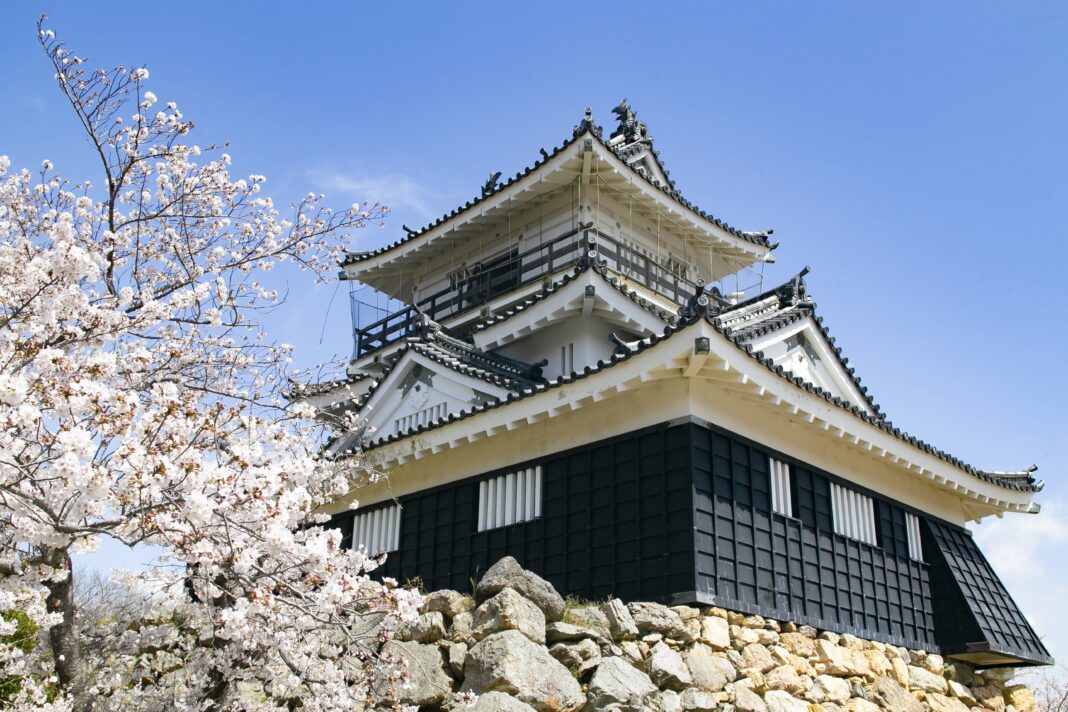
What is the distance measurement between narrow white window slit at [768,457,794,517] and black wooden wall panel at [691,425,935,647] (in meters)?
0.09

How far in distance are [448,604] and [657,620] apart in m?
2.32

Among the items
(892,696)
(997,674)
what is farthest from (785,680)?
(997,674)

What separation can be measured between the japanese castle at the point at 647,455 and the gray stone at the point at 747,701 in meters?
1.04

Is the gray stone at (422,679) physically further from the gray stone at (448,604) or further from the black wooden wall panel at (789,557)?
the black wooden wall panel at (789,557)

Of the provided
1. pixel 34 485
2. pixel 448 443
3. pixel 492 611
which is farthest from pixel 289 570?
pixel 448 443

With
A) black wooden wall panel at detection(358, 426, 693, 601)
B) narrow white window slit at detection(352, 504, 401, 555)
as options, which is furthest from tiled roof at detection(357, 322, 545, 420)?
narrow white window slit at detection(352, 504, 401, 555)

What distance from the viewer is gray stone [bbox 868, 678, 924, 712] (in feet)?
40.3

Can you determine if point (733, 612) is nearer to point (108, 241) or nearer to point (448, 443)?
point (448, 443)

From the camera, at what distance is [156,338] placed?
889 centimetres

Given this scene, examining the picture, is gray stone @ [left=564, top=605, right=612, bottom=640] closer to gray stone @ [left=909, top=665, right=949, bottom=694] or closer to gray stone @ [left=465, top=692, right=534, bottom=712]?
gray stone @ [left=465, top=692, right=534, bottom=712]

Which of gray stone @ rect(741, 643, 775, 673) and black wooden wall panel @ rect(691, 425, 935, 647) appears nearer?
gray stone @ rect(741, 643, 775, 673)

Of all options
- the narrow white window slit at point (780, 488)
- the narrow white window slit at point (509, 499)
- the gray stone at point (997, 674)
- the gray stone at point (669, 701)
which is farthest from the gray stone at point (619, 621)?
the gray stone at point (997, 674)

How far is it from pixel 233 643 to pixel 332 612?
203cm

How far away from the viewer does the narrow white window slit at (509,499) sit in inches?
527
